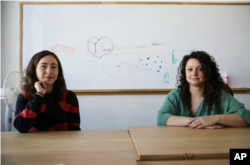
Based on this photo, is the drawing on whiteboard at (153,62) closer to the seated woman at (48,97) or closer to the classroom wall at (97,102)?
A: the classroom wall at (97,102)

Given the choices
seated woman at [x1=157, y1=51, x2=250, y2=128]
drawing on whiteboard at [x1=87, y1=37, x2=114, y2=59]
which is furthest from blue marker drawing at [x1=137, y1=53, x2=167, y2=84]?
seated woman at [x1=157, y1=51, x2=250, y2=128]

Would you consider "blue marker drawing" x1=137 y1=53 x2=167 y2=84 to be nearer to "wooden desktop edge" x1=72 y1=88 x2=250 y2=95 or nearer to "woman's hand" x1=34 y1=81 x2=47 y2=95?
"wooden desktop edge" x1=72 y1=88 x2=250 y2=95

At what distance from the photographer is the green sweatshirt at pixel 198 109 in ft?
4.15

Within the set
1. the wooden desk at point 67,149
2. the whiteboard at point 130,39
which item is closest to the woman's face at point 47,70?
the wooden desk at point 67,149

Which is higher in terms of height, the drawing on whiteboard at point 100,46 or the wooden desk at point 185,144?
the drawing on whiteboard at point 100,46

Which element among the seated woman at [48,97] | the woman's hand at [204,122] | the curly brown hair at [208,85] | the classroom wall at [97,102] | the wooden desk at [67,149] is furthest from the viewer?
the classroom wall at [97,102]

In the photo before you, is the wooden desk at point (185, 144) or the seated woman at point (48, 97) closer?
the wooden desk at point (185, 144)

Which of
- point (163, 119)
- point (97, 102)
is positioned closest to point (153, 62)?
point (97, 102)

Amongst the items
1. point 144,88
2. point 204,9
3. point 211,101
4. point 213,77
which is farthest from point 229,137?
point 204,9

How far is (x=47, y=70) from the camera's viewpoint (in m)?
1.27

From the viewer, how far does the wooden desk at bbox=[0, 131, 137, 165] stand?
627 millimetres

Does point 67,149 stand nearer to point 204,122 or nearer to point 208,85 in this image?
point 204,122

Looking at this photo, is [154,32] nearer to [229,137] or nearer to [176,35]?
[176,35]

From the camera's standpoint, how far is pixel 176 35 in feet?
8.07
